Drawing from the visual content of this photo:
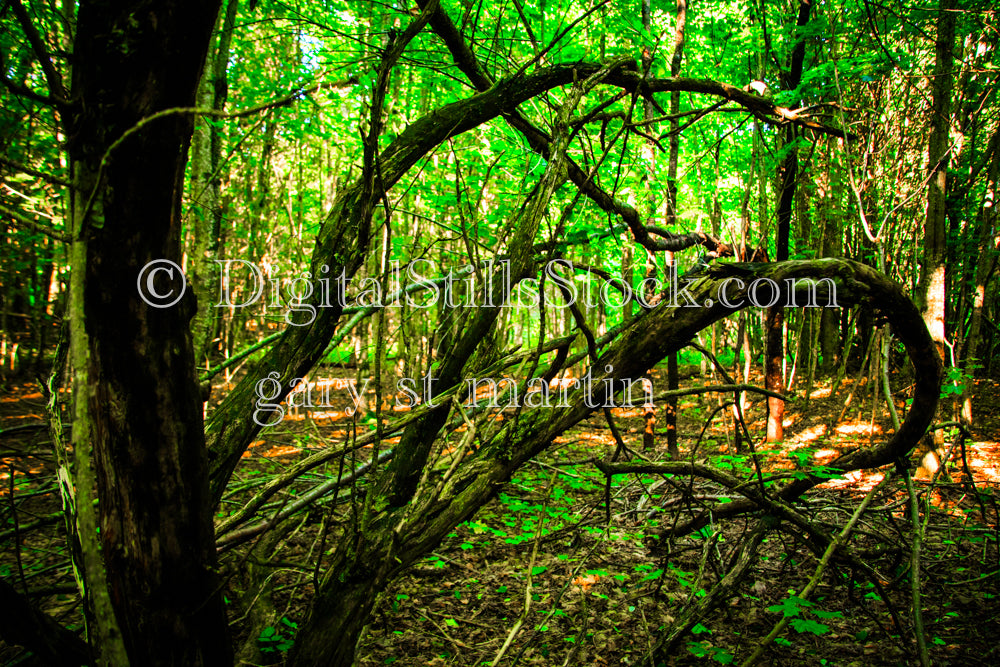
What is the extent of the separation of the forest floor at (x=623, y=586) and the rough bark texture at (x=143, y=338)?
0.74m

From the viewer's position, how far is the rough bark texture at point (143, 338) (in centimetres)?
113

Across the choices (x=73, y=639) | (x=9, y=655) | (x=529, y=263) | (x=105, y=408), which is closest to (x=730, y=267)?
(x=529, y=263)

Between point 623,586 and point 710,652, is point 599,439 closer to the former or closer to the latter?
point 623,586

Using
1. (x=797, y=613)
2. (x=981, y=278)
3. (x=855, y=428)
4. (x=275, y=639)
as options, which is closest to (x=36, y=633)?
(x=275, y=639)

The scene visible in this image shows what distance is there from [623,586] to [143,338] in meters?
3.54

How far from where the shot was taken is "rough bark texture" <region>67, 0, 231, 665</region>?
1.13 m

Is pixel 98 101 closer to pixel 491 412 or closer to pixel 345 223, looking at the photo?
pixel 345 223

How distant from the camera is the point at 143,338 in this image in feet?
4.16

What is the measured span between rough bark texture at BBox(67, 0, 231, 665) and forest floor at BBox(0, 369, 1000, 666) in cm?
74

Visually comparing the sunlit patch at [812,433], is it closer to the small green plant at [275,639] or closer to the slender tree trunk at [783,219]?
the slender tree trunk at [783,219]

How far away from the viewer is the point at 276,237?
38.8ft

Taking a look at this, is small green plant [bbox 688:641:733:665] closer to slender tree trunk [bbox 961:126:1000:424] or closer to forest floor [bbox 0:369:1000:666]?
forest floor [bbox 0:369:1000:666]

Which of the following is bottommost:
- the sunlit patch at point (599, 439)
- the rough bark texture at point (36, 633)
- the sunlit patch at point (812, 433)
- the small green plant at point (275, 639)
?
the small green plant at point (275, 639)

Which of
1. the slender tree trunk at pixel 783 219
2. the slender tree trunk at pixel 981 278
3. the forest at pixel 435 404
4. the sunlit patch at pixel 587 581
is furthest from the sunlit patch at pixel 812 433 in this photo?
the sunlit patch at pixel 587 581
